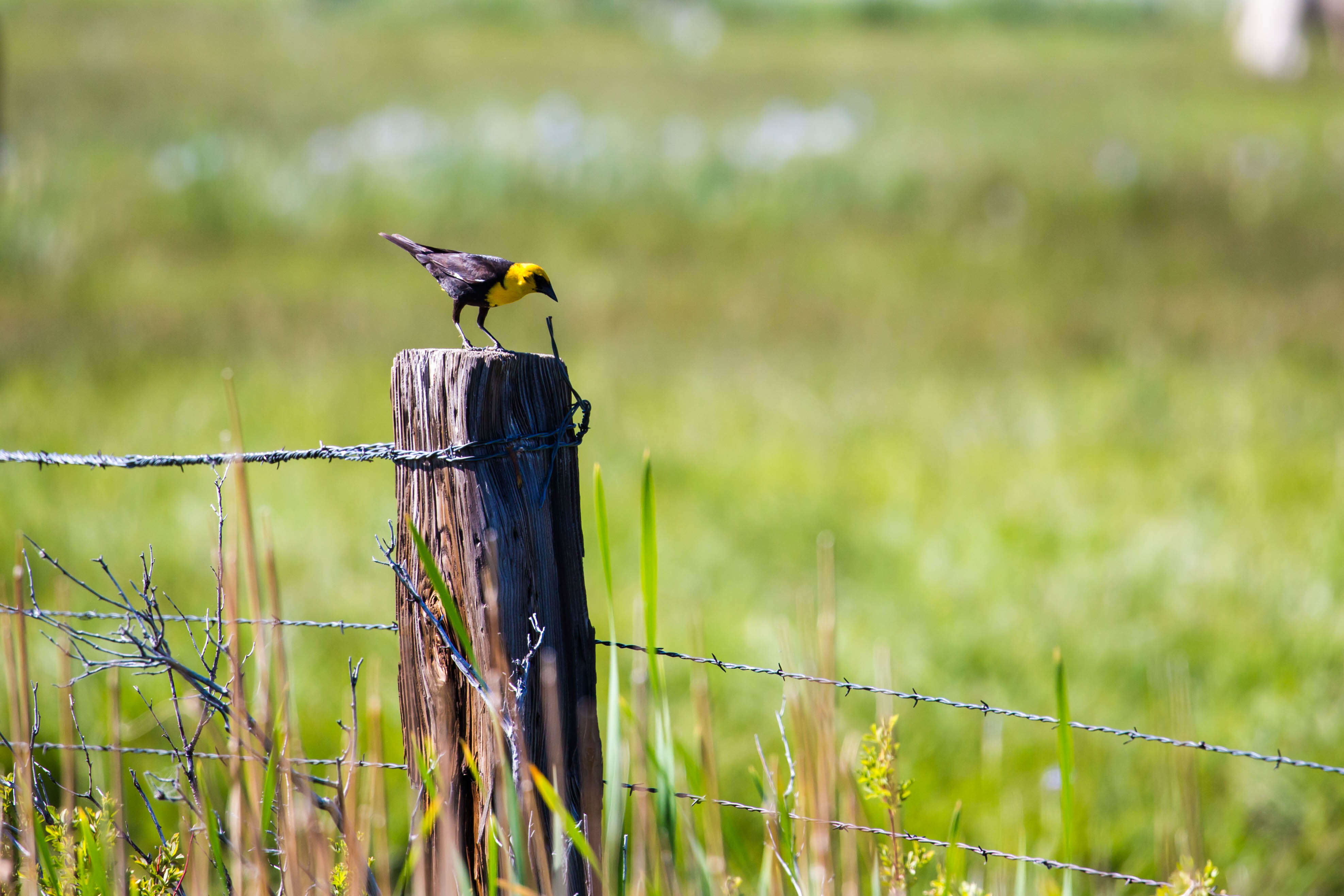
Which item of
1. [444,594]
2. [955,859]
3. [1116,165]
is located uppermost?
[1116,165]

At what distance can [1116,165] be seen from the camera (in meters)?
11.5

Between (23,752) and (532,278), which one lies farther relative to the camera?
(532,278)

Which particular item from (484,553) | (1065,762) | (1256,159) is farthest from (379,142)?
(1065,762)

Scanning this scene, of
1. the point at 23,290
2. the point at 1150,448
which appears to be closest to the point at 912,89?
the point at 1150,448

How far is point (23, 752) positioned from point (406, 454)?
77cm

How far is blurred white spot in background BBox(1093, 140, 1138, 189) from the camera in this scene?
37.1ft

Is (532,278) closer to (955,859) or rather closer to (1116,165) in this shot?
(955,859)

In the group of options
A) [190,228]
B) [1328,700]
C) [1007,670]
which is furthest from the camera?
[190,228]

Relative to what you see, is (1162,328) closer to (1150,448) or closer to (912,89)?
(1150,448)

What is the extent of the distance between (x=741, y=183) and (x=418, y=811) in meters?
10.6

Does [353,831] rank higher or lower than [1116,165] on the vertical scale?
lower

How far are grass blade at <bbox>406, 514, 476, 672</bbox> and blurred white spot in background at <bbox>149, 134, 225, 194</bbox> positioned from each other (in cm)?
1035

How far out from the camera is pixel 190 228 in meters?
9.91

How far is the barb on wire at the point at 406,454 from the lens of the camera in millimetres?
1498
